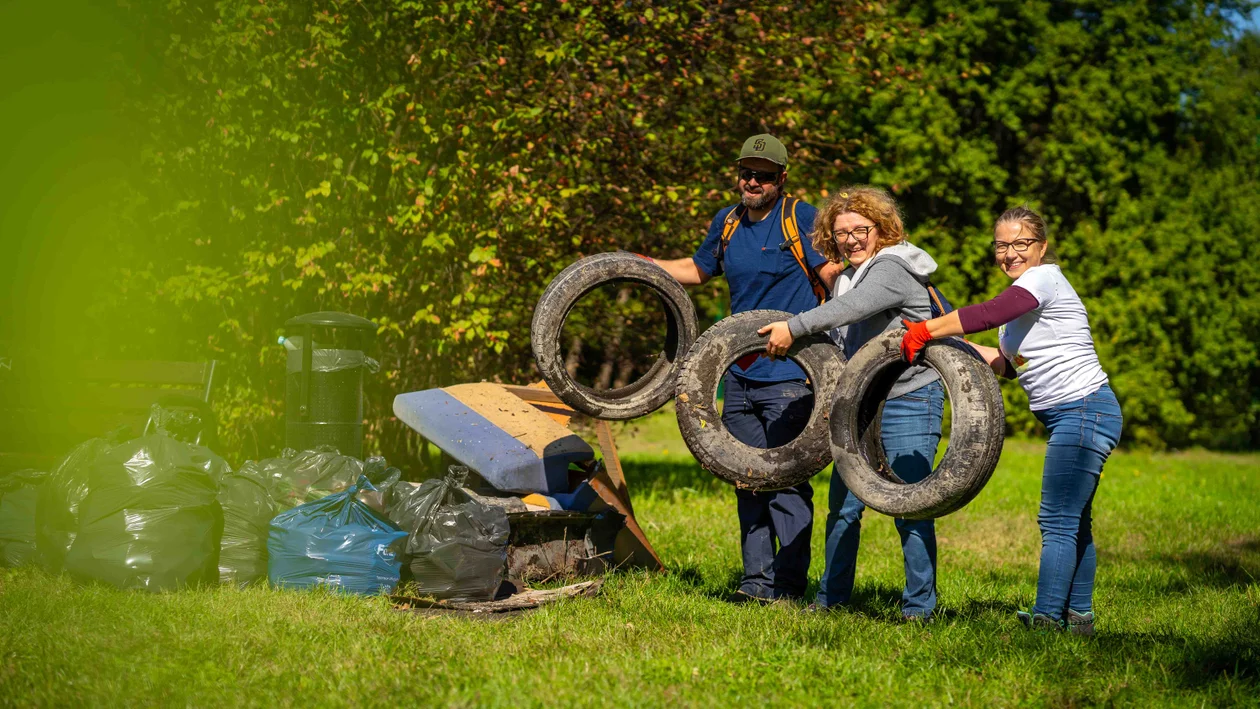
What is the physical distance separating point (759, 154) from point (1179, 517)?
5.59 meters

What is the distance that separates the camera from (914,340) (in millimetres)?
4254

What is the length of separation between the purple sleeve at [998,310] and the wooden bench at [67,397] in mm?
4891

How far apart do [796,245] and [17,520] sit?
4162mm

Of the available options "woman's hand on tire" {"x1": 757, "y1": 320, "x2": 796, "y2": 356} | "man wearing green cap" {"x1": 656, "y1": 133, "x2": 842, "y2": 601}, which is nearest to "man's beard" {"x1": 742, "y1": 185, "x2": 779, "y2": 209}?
"man wearing green cap" {"x1": 656, "y1": 133, "x2": 842, "y2": 601}

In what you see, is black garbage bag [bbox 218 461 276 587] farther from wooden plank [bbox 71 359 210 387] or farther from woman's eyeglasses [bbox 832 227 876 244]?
woman's eyeglasses [bbox 832 227 876 244]

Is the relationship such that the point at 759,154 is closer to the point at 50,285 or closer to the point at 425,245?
the point at 425,245

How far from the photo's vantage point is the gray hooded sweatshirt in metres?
4.44

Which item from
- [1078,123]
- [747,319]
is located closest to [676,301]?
[747,319]

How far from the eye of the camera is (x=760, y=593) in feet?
16.5

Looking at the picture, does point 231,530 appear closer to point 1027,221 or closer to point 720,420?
point 720,420

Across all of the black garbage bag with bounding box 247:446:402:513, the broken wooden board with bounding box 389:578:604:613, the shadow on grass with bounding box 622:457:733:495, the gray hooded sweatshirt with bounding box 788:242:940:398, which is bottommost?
the shadow on grass with bounding box 622:457:733:495

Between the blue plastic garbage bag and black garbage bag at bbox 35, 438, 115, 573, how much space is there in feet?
3.01

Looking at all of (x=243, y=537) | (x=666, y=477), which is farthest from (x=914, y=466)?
(x=666, y=477)

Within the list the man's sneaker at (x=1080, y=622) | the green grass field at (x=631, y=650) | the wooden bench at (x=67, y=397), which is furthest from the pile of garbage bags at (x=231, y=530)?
the man's sneaker at (x=1080, y=622)
